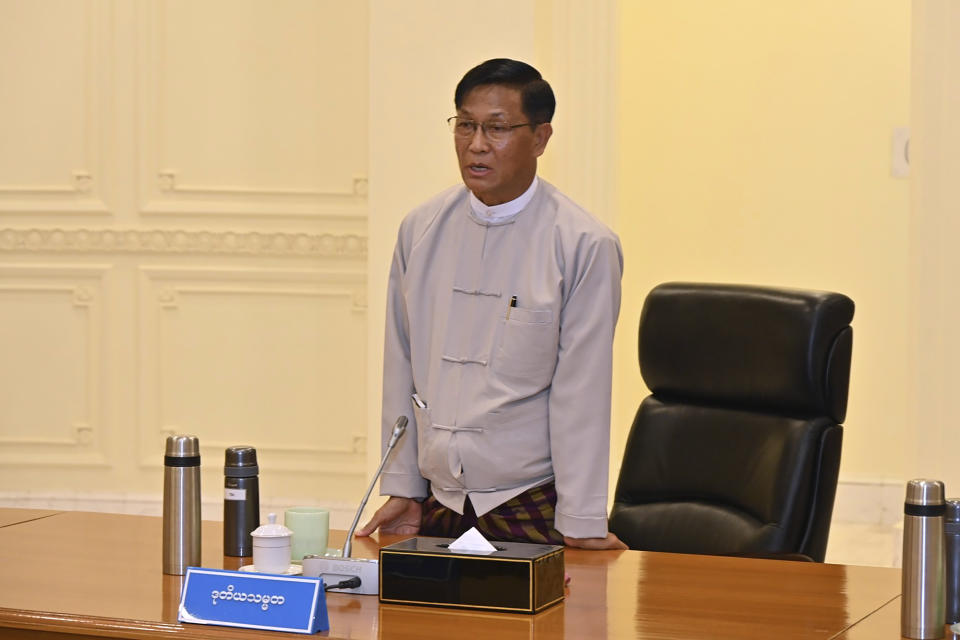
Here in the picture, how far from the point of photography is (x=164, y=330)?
5035 millimetres

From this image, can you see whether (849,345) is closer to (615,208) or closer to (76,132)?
(615,208)

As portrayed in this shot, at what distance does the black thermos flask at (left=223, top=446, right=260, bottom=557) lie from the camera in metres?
2.11

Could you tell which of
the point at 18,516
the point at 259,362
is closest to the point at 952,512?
the point at 18,516

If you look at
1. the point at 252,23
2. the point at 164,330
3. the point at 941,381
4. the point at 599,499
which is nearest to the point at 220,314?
the point at 164,330

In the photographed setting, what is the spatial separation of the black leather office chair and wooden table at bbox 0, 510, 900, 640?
393 millimetres

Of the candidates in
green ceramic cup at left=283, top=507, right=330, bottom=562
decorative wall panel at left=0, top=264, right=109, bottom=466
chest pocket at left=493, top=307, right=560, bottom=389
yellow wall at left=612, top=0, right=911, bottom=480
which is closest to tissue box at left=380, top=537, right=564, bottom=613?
green ceramic cup at left=283, top=507, right=330, bottom=562

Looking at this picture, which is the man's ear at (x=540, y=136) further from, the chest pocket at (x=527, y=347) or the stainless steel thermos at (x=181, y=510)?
the stainless steel thermos at (x=181, y=510)

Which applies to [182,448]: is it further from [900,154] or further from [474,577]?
[900,154]

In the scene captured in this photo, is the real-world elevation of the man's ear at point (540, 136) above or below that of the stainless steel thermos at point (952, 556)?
above

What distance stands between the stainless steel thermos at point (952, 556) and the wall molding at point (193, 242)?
11.1ft

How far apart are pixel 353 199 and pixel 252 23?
0.75m

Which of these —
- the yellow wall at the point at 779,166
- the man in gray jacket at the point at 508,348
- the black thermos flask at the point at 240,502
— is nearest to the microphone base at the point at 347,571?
the black thermos flask at the point at 240,502

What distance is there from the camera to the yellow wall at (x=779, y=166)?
519 cm

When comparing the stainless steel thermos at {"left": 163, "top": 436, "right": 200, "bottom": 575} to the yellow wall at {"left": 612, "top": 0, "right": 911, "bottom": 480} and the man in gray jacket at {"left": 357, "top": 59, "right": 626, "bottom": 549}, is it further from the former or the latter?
the yellow wall at {"left": 612, "top": 0, "right": 911, "bottom": 480}
